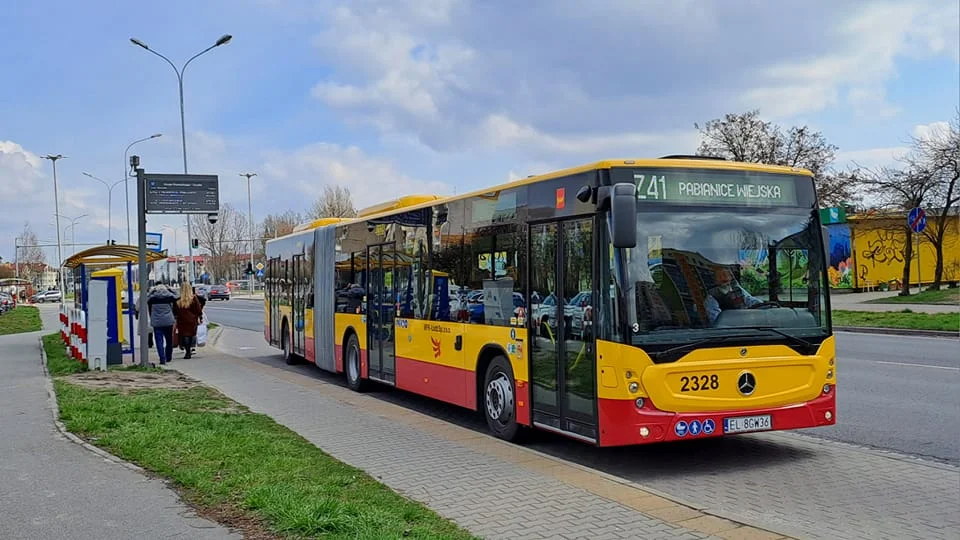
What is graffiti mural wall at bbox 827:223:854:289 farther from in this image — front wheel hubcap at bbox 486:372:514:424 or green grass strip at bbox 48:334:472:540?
green grass strip at bbox 48:334:472:540

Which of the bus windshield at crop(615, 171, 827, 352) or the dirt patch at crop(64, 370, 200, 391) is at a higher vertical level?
the bus windshield at crop(615, 171, 827, 352)

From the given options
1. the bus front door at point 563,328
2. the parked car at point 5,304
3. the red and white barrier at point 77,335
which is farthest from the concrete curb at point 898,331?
the parked car at point 5,304

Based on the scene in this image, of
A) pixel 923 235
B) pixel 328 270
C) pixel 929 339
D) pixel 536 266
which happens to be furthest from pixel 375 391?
pixel 923 235

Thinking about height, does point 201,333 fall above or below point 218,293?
below

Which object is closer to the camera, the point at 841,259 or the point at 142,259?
the point at 142,259

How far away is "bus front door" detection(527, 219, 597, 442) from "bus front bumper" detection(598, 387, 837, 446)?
27cm

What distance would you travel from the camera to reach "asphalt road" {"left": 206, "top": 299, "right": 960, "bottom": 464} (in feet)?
29.7

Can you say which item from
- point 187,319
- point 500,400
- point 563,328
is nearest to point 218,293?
point 187,319

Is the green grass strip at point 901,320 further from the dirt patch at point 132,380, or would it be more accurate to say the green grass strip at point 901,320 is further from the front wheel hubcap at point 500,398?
the dirt patch at point 132,380

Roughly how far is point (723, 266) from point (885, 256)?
4183cm

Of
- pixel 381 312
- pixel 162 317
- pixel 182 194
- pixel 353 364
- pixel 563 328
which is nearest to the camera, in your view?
pixel 563 328

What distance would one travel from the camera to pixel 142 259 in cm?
1695

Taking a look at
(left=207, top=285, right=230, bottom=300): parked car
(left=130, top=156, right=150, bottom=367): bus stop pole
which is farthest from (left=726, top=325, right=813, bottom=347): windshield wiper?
(left=207, top=285, right=230, bottom=300): parked car

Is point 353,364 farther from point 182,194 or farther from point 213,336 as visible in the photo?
point 213,336
